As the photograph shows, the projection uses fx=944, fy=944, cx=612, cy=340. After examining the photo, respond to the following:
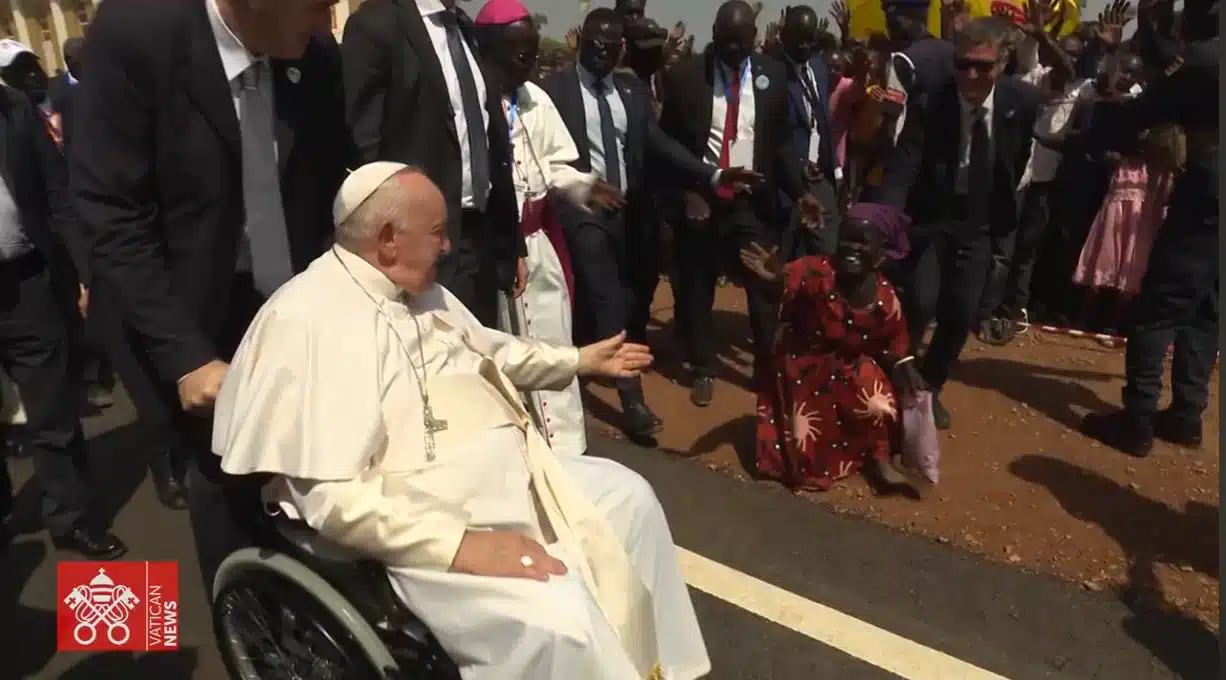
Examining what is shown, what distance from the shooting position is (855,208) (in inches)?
156

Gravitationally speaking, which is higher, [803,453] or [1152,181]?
[1152,181]

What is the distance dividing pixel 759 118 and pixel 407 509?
3.60 metres

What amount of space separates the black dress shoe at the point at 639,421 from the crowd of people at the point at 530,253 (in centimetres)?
1

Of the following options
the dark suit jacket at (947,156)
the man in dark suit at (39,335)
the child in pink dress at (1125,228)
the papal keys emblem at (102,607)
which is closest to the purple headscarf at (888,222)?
the dark suit jacket at (947,156)

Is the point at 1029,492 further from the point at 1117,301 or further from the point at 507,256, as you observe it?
the point at 1117,301

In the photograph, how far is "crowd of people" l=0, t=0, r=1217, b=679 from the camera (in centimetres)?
216

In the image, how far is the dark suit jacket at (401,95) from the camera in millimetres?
3209

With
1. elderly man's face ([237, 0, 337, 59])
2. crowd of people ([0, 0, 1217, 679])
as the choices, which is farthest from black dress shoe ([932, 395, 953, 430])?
elderly man's face ([237, 0, 337, 59])

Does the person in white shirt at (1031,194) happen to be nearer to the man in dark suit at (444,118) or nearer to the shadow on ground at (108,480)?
the man in dark suit at (444,118)

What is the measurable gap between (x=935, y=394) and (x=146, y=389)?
362 centimetres

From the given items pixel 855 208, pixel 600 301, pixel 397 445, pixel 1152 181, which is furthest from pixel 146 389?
pixel 1152 181

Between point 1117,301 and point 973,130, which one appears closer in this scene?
point 973,130

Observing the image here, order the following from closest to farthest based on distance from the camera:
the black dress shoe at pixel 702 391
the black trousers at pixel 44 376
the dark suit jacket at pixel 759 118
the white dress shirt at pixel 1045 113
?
1. the black trousers at pixel 44 376
2. the dark suit jacket at pixel 759 118
3. the black dress shoe at pixel 702 391
4. the white dress shirt at pixel 1045 113

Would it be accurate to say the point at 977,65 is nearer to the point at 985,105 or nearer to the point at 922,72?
the point at 985,105
